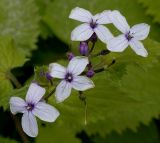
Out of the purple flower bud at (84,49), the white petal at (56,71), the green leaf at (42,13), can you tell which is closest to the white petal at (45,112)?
the white petal at (56,71)

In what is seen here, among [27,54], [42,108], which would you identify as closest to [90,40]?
[42,108]

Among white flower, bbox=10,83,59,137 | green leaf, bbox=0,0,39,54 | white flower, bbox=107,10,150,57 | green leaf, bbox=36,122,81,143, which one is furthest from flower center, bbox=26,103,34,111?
green leaf, bbox=0,0,39,54

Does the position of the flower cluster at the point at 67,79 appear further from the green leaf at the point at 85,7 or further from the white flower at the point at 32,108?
the green leaf at the point at 85,7

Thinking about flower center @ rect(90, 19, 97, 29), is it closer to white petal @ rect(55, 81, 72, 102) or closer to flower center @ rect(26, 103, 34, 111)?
white petal @ rect(55, 81, 72, 102)

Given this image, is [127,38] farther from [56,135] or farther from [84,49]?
[56,135]

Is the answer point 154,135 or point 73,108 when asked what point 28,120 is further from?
point 154,135

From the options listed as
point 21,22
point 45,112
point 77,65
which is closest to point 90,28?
point 77,65

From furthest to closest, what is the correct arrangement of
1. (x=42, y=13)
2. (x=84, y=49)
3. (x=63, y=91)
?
(x=42, y=13) → (x=84, y=49) → (x=63, y=91)
